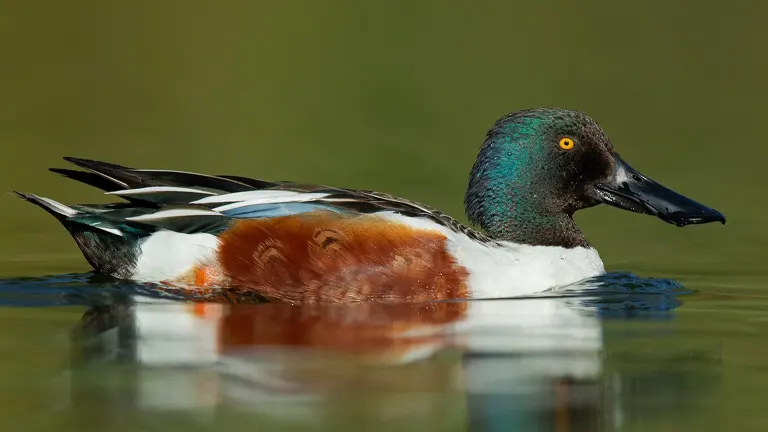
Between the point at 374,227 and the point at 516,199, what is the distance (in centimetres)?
106

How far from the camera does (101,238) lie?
753 cm

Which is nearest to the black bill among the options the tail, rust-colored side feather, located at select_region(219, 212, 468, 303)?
rust-colored side feather, located at select_region(219, 212, 468, 303)

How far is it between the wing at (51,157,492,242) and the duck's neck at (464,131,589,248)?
31cm

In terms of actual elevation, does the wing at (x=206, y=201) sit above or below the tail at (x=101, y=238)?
above

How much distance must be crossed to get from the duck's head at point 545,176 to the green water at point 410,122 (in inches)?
24.2

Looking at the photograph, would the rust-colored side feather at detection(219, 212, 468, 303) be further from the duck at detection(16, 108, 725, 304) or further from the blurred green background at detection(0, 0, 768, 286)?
the blurred green background at detection(0, 0, 768, 286)

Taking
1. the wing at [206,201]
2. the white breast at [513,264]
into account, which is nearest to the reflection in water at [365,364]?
the white breast at [513,264]

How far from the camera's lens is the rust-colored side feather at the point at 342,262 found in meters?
7.14

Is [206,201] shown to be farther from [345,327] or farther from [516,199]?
[516,199]

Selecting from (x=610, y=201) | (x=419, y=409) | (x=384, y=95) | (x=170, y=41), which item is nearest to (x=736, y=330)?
(x=610, y=201)

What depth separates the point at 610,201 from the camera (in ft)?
26.0

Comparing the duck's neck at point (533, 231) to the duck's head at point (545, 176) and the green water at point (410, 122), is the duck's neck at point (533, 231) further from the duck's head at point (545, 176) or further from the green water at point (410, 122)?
the green water at point (410, 122)

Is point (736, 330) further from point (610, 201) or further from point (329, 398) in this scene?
point (329, 398)

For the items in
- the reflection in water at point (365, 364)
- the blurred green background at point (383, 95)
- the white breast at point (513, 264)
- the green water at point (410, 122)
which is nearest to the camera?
the reflection in water at point (365, 364)
